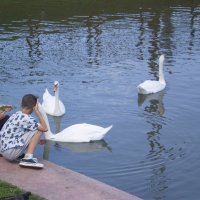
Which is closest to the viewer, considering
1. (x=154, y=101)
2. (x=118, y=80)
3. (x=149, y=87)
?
(x=154, y=101)

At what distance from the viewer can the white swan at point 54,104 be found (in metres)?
11.1

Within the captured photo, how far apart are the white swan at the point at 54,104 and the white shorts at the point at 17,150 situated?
3.54 metres

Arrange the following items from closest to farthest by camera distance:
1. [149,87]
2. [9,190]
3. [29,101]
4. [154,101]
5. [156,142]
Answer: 1. [9,190]
2. [29,101]
3. [156,142]
4. [154,101]
5. [149,87]

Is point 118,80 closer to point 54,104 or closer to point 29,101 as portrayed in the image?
point 54,104

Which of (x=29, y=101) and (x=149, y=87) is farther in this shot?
(x=149, y=87)

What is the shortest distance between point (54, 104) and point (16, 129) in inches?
156

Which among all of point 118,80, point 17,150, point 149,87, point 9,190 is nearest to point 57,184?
point 9,190

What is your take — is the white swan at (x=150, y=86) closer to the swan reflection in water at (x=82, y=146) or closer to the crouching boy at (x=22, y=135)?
the swan reflection in water at (x=82, y=146)

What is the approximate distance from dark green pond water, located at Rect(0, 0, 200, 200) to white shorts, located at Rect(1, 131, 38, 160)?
1.24 meters

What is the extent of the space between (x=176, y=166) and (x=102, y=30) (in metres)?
12.9

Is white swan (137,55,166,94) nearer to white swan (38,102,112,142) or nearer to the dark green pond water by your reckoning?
the dark green pond water

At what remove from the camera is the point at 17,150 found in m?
7.45

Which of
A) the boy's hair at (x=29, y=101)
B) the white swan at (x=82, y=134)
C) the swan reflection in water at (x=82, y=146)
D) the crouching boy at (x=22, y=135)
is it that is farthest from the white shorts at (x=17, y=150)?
the white swan at (x=82, y=134)

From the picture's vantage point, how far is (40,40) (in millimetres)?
18859
